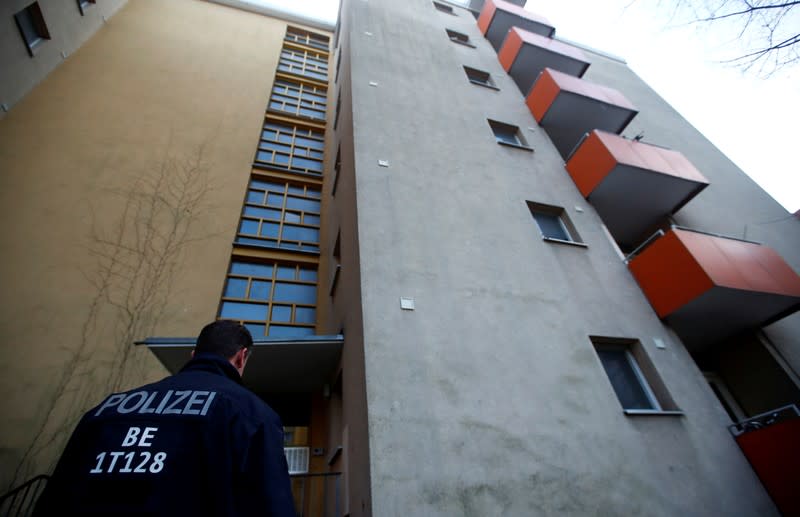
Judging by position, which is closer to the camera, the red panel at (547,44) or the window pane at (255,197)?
the window pane at (255,197)

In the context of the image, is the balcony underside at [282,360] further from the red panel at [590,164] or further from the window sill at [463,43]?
the window sill at [463,43]

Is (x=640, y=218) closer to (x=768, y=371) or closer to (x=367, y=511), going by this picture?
(x=768, y=371)

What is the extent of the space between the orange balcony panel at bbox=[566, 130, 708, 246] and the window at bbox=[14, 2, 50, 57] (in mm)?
14182

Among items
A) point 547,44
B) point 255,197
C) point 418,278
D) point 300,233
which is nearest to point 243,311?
point 300,233

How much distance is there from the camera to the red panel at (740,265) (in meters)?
6.37

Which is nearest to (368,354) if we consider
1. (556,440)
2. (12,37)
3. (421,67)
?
(556,440)

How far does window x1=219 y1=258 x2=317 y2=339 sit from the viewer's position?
8133 millimetres

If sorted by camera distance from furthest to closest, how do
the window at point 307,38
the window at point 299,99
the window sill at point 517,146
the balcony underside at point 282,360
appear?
the window at point 307,38, the window at point 299,99, the window sill at point 517,146, the balcony underside at point 282,360

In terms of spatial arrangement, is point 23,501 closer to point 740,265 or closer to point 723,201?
point 740,265

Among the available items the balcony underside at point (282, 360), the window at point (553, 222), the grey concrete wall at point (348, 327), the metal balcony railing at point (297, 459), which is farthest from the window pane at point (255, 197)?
the window at point (553, 222)

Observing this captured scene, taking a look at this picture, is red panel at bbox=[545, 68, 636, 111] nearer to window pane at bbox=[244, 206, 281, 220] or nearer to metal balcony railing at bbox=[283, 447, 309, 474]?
window pane at bbox=[244, 206, 281, 220]

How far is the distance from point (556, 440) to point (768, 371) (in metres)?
5.17

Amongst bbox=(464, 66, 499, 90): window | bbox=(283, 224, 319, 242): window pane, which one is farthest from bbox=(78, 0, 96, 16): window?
bbox=(464, 66, 499, 90): window

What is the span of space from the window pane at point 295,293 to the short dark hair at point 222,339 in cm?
621
